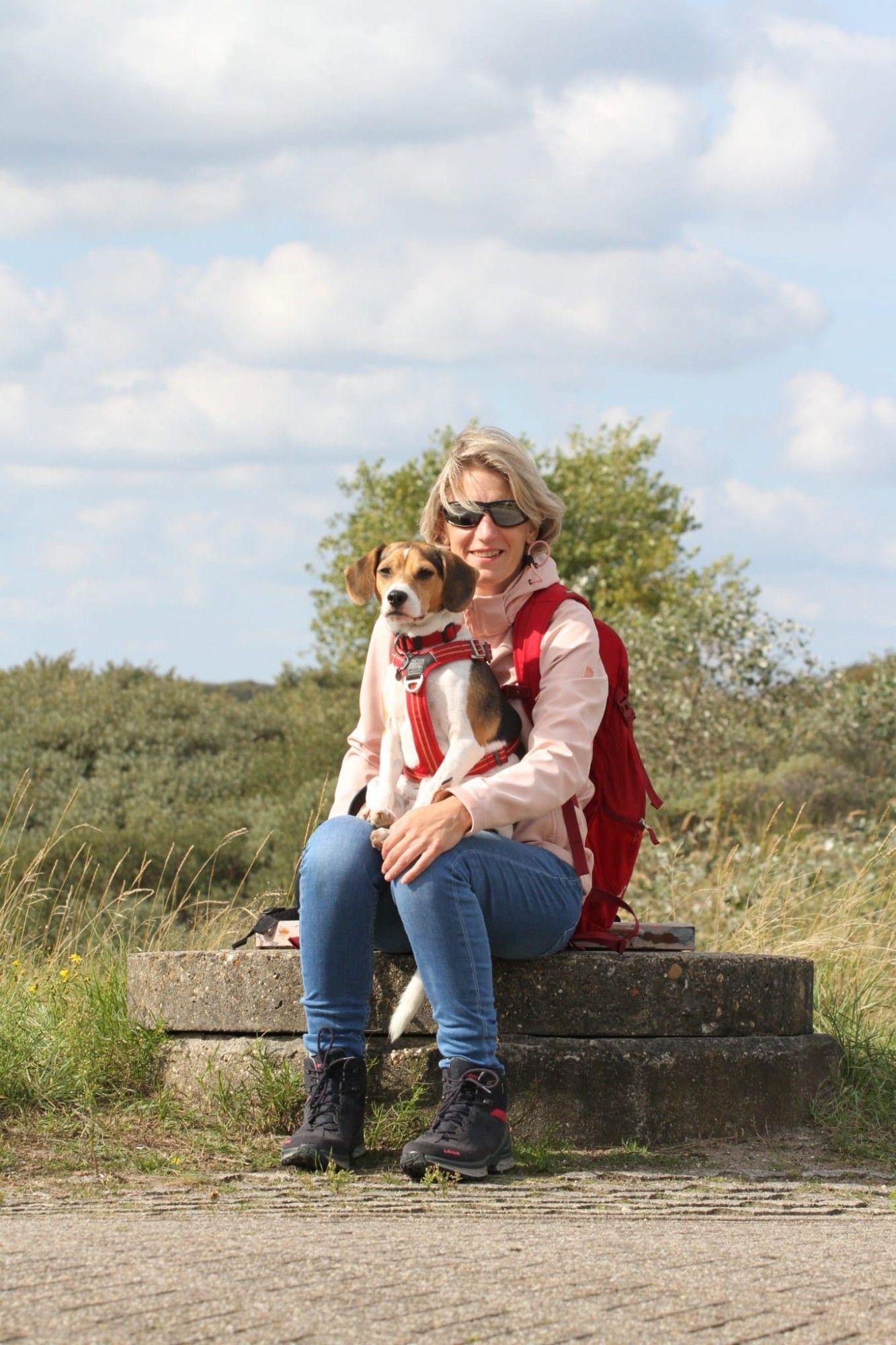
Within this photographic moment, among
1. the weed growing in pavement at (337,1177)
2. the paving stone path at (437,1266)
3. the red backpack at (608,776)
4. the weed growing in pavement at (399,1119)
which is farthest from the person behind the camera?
the red backpack at (608,776)

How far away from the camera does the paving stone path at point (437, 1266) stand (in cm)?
233

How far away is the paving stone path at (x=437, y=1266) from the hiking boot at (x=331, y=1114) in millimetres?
126

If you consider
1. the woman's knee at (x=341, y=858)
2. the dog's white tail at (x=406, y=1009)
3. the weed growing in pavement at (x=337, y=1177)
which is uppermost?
the woman's knee at (x=341, y=858)

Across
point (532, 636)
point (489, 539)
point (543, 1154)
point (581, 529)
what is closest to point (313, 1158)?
point (543, 1154)

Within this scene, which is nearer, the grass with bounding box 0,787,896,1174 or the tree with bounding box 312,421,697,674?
the grass with bounding box 0,787,896,1174

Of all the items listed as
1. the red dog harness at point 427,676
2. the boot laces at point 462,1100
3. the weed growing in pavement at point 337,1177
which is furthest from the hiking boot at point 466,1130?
the red dog harness at point 427,676

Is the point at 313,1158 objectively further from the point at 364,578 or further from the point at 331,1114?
the point at 364,578

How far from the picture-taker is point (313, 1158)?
3.86m

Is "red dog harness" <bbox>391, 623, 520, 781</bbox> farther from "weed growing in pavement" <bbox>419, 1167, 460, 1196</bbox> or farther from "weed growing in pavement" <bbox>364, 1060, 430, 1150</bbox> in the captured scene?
"weed growing in pavement" <bbox>419, 1167, 460, 1196</bbox>

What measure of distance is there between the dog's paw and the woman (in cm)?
4

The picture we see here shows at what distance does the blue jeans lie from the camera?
3828mm

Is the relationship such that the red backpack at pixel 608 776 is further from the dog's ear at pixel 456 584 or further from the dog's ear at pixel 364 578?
the dog's ear at pixel 364 578

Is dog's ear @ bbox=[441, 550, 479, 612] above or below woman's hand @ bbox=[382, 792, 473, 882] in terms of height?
above

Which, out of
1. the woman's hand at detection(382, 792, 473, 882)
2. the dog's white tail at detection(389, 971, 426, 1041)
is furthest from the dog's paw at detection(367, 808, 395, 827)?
the dog's white tail at detection(389, 971, 426, 1041)
